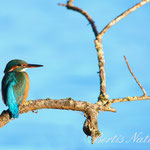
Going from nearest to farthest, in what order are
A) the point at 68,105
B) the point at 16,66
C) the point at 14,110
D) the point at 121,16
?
the point at 121,16
the point at 68,105
the point at 14,110
the point at 16,66

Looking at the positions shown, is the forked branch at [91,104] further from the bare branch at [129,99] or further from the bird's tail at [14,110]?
the bird's tail at [14,110]

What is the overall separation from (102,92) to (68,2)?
4.87 feet

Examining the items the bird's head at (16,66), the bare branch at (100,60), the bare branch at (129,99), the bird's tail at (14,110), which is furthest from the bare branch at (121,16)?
the bird's head at (16,66)

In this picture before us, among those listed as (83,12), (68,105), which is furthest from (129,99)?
(83,12)

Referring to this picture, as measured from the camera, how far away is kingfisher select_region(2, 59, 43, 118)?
16.1ft

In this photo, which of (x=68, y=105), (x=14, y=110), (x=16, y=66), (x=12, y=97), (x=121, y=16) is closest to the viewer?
(x=121, y=16)

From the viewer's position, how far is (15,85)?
5.16 metres

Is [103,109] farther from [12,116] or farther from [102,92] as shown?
[12,116]

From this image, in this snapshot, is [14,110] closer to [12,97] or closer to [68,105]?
[12,97]

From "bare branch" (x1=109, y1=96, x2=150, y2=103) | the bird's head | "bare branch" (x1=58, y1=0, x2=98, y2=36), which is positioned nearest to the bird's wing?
the bird's head

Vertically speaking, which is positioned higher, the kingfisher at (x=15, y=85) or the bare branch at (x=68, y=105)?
the kingfisher at (x=15, y=85)

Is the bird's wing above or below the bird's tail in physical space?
above

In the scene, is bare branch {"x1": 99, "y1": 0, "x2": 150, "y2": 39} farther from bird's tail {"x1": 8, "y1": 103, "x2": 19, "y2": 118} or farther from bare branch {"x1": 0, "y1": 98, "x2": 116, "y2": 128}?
bird's tail {"x1": 8, "y1": 103, "x2": 19, "y2": 118}

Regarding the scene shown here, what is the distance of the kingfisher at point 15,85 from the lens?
4910 millimetres
